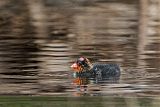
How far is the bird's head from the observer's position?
316 cm

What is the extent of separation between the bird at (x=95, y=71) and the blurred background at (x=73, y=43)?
0.05m

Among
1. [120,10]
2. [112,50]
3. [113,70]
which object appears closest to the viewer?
[113,70]

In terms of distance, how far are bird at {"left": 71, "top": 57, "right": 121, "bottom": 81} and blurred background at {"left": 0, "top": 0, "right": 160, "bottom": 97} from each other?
46 mm

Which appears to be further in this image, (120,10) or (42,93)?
(120,10)

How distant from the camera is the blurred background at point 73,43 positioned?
300cm

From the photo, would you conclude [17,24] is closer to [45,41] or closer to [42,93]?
[45,41]

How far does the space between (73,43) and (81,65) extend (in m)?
0.61

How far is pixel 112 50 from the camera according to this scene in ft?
12.1

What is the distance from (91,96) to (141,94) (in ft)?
0.80

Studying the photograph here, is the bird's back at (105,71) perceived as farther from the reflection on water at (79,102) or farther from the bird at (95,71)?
the reflection on water at (79,102)

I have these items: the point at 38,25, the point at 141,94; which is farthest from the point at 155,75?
the point at 38,25

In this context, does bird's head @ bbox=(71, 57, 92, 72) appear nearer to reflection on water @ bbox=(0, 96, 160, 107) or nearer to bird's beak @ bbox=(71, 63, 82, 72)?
bird's beak @ bbox=(71, 63, 82, 72)

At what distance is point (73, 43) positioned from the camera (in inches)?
148

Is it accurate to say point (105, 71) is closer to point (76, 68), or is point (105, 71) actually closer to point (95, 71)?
point (95, 71)
